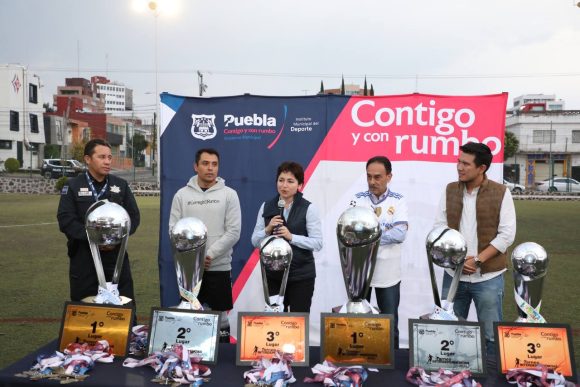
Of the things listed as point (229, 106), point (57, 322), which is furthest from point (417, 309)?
point (57, 322)

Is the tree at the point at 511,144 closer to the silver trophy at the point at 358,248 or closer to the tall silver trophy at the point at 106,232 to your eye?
the silver trophy at the point at 358,248

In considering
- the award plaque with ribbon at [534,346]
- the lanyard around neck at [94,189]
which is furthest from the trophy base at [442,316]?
the lanyard around neck at [94,189]

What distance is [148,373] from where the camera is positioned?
1.76 m

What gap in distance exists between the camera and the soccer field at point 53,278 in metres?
4.12

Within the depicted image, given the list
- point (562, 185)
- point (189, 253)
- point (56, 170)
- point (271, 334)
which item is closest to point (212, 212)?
point (189, 253)

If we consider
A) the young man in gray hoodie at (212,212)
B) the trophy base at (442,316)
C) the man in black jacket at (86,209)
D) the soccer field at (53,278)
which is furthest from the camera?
the soccer field at (53,278)

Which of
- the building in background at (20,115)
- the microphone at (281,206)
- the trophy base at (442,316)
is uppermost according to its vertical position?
the building in background at (20,115)

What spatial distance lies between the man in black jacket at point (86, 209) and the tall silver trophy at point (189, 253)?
82cm

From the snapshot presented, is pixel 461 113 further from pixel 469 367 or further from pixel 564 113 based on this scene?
pixel 564 113

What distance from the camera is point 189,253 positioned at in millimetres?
1955

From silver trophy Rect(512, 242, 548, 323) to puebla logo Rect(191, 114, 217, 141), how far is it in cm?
245

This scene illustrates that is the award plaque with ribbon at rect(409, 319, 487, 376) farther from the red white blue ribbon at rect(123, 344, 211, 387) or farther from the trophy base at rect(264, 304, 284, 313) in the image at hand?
the red white blue ribbon at rect(123, 344, 211, 387)

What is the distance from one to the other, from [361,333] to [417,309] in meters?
2.03

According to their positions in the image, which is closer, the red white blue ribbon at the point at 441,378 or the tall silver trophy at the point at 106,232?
the red white blue ribbon at the point at 441,378
